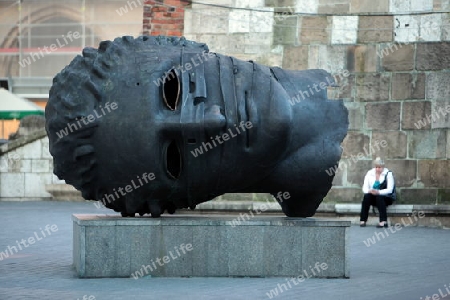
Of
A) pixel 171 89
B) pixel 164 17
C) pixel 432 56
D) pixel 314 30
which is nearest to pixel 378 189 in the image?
pixel 432 56

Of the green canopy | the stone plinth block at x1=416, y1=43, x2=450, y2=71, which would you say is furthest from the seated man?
the green canopy

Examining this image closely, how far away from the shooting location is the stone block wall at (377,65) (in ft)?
61.9

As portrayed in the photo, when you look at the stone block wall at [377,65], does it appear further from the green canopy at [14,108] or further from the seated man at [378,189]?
the green canopy at [14,108]

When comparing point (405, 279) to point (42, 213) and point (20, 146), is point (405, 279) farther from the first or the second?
point (20, 146)

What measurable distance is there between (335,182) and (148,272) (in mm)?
9256

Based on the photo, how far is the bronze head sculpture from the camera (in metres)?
10.1

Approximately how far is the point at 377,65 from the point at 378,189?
2.42 meters

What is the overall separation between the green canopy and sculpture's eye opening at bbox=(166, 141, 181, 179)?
2220 centimetres

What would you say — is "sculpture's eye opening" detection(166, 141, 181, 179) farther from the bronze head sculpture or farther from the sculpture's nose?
the sculpture's nose

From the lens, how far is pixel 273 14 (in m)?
19.7

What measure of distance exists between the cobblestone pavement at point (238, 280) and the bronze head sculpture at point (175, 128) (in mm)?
989

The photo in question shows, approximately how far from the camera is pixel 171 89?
35.0 ft

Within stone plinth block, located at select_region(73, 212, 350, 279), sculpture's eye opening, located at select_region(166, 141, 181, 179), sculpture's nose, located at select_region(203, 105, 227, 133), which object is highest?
sculpture's nose, located at select_region(203, 105, 227, 133)

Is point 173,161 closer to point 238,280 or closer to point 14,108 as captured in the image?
point 238,280
